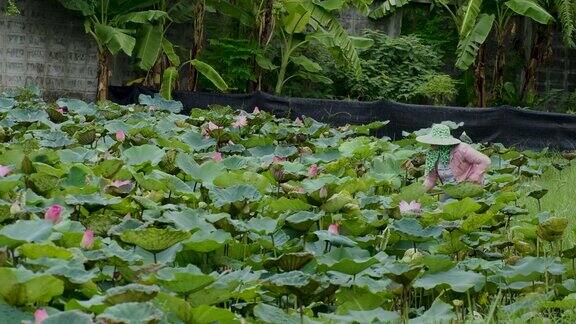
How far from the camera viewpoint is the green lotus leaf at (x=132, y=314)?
2084 mm

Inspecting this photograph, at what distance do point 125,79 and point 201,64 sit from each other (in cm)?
261

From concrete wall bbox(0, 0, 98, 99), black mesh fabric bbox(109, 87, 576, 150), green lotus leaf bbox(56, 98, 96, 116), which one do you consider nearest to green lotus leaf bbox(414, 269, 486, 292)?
green lotus leaf bbox(56, 98, 96, 116)

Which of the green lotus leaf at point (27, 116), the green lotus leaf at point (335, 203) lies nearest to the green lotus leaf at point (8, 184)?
the green lotus leaf at point (335, 203)

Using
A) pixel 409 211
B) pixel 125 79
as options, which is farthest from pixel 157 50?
pixel 409 211

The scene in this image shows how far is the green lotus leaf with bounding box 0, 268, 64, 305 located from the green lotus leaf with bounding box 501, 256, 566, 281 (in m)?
1.51

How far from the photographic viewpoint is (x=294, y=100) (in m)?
12.7

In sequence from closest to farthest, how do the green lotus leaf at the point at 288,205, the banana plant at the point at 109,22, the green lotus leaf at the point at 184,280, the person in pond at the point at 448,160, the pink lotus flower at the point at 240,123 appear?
the green lotus leaf at the point at 184,280
the green lotus leaf at the point at 288,205
the person in pond at the point at 448,160
the pink lotus flower at the point at 240,123
the banana plant at the point at 109,22

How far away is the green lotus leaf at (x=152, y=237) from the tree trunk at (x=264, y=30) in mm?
13186

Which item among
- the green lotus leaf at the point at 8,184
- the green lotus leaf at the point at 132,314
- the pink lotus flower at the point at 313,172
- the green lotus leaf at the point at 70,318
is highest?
the green lotus leaf at the point at 132,314

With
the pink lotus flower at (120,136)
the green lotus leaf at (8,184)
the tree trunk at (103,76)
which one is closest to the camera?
the green lotus leaf at (8,184)

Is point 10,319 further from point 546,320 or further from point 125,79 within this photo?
point 125,79

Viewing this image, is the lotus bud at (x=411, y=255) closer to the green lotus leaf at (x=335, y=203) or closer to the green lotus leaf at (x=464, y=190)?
the green lotus leaf at (x=335, y=203)

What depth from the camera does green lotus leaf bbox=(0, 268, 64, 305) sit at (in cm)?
234

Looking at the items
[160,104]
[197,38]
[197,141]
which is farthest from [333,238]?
[197,38]
